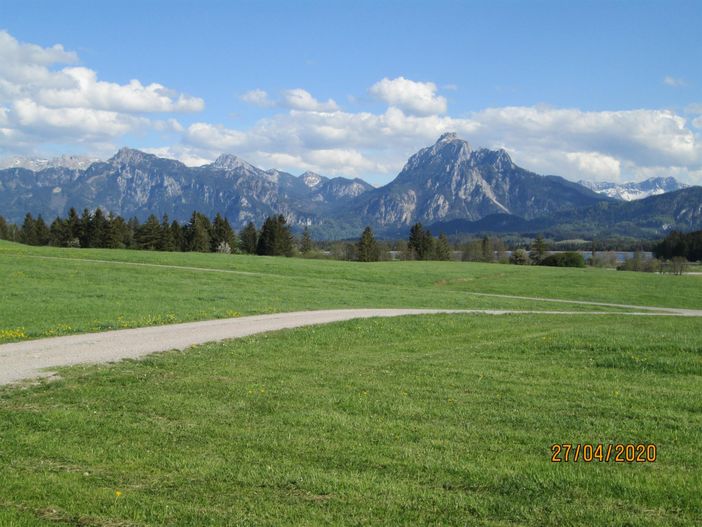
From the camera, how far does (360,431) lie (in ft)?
35.3

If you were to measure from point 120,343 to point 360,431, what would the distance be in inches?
502


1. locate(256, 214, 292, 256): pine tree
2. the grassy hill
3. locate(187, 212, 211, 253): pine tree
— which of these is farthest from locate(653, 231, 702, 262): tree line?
the grassy hill

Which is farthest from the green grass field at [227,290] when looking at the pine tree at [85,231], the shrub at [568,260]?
the shrub at [568,260]

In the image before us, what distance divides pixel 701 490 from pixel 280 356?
43.6ft

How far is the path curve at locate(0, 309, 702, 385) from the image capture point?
54.6 ft

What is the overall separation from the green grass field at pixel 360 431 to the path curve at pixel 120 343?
1.18 m

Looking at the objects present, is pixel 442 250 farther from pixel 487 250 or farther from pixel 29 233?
pixel 29 233

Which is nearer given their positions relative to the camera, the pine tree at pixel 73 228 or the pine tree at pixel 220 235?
the pine tree at pixel 73 228

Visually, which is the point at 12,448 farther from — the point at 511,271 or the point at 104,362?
the point at 511,271

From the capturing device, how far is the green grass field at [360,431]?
25.1 feet

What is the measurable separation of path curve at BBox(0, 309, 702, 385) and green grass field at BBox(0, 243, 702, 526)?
1183 millimetres

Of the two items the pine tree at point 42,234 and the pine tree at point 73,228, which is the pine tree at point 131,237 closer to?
the pine tree at point 73,228
